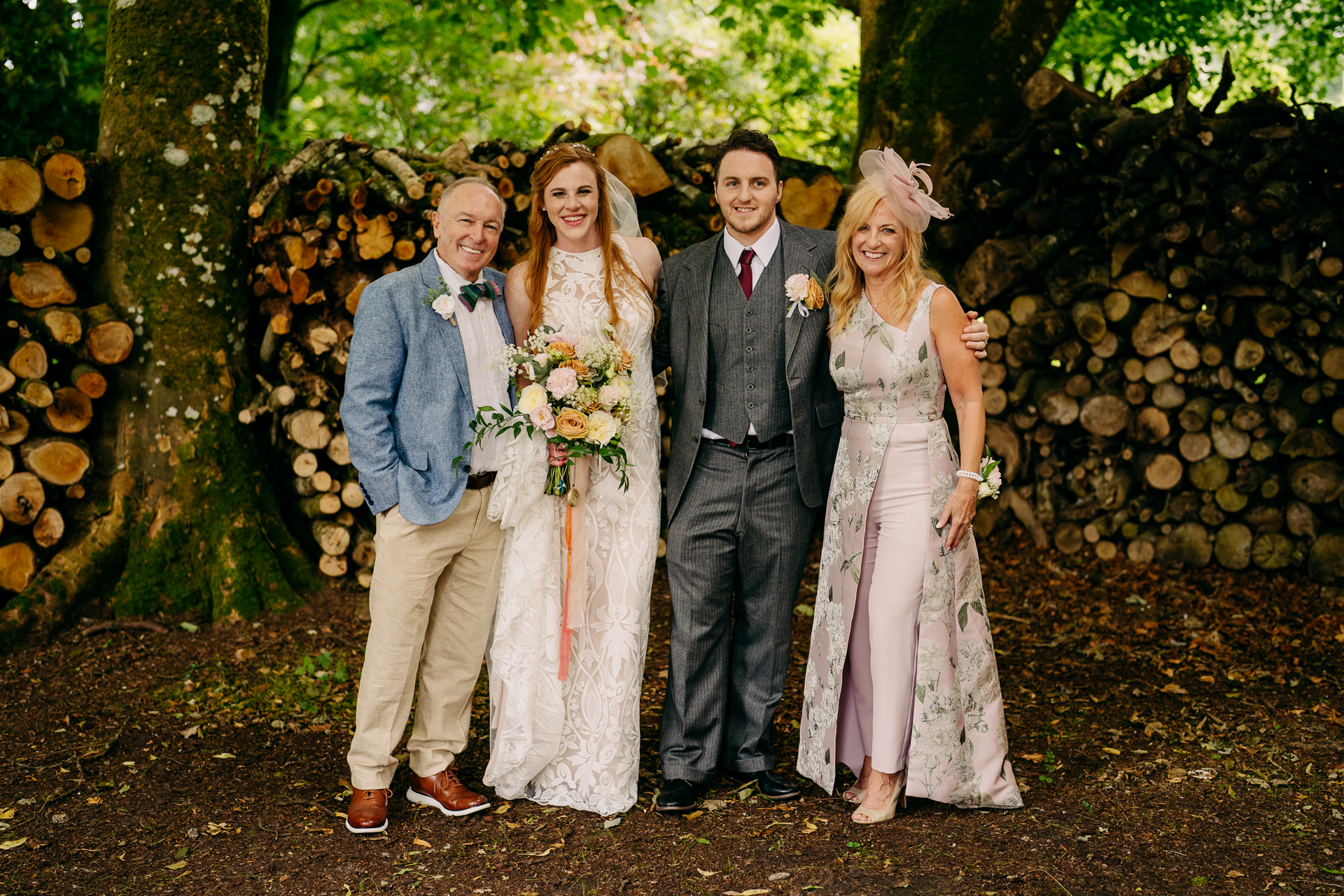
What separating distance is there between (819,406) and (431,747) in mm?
1828

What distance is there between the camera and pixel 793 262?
345 centimetres

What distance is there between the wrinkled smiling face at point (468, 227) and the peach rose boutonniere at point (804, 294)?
1.01 metres

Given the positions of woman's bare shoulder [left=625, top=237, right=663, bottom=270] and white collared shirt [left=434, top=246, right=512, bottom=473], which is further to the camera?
woman's bare shoulder [left=625, top=237, right=663, bottom=270]

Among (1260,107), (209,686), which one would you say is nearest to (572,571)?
(209,686)

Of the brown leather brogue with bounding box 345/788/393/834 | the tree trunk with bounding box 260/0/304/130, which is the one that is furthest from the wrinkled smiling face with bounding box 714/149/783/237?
the tree trunk with bounding box 260/0/304/130

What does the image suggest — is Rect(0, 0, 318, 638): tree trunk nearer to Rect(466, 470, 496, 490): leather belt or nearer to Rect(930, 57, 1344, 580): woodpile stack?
Rect(466, 470, 496, 490): leather belt

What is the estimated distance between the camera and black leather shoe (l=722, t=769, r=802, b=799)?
11.4 feet

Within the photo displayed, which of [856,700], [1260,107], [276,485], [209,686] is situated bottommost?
[209,686]

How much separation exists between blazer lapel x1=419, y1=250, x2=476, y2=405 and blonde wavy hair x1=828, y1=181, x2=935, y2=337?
127 centimetres

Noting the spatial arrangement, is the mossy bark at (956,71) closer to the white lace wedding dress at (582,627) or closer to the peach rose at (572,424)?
the white lace wedding dress at (582,627)

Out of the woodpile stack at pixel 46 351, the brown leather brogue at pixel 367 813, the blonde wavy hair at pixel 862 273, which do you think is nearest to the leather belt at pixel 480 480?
the brown leather brogue at pixel 367 813

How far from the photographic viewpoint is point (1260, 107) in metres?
5.23

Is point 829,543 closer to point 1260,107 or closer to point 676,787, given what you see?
point 676,787

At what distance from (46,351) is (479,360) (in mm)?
2623
